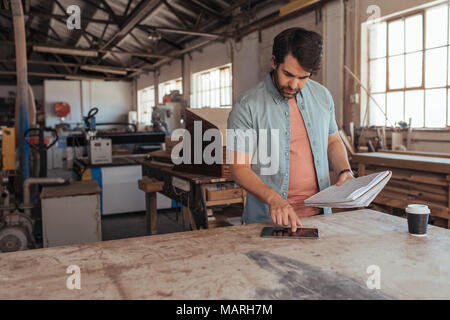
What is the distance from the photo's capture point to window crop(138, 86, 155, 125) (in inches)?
587

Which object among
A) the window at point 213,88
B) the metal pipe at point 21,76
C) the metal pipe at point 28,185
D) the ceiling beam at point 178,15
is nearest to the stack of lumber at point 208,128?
the metal pipe at point 28,185

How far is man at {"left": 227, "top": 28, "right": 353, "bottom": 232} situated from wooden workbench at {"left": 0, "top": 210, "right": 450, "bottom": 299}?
0.29 metres

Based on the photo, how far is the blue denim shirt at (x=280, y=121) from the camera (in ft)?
5.63

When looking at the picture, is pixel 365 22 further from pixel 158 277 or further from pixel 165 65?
pixel 165 65

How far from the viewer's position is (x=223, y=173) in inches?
109

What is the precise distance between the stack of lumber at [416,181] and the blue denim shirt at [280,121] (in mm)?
1462

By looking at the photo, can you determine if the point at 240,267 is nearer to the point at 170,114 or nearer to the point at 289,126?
the point at 289,126

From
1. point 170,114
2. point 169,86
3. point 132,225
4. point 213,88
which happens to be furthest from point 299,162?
point 169,86

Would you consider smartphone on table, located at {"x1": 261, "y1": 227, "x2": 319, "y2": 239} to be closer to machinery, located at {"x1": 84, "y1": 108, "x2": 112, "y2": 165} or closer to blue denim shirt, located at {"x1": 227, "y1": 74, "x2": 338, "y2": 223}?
blue denim shirt, located at {"x1": 227, "y1": 74, "x2": 338, "y2": 223}

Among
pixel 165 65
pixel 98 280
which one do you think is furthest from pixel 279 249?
pixel 165 65

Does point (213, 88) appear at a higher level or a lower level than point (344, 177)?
higher

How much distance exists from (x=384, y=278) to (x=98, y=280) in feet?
2.43

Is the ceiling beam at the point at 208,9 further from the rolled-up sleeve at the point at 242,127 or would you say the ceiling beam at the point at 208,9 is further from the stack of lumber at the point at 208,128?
the rolled-up sleeve at the point at 242,127

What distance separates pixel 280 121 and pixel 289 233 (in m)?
0.51
